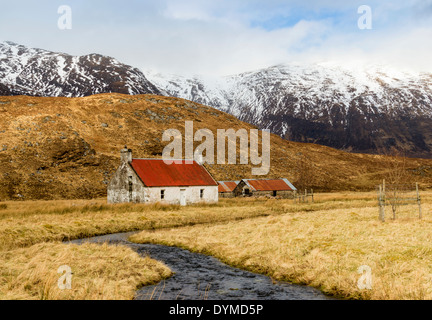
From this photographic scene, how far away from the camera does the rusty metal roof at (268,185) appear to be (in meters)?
70.8

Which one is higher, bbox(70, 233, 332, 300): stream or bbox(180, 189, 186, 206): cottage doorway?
bbox(180, 189, 186, 206): cottage doorway

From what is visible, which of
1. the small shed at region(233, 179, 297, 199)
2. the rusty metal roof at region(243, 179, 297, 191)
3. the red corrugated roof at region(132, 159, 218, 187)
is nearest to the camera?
the red corrugated roof at region(132, 159, 218, 187)

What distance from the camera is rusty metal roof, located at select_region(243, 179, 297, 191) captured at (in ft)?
232

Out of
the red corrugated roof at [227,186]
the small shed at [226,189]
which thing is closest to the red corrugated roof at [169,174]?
the small shed at [226,189]

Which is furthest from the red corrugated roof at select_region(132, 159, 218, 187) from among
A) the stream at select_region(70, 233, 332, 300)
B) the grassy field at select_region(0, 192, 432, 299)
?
the stream at select_region(70, 233, 332, 300)

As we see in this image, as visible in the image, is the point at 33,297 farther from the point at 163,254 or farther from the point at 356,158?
the point at 356,158

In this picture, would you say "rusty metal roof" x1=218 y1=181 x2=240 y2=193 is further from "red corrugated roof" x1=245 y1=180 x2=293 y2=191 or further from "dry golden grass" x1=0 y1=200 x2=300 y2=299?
"dry golden grass" x1=0 y1=200 x2=300 y2=299

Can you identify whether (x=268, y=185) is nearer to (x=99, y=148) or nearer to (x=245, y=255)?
(x=99, y=148)

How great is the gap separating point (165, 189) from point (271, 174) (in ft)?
184

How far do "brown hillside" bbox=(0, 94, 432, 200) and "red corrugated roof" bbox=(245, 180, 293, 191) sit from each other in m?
19.8

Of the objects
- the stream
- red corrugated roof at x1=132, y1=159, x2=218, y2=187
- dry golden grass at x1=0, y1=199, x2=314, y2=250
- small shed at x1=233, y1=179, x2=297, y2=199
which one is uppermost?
red corrugated roof at x1=132, y1=159, x2=218, y2=187

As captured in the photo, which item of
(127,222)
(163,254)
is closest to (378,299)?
(163,254)

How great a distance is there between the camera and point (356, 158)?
142 meters

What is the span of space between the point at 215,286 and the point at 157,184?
35375mm
